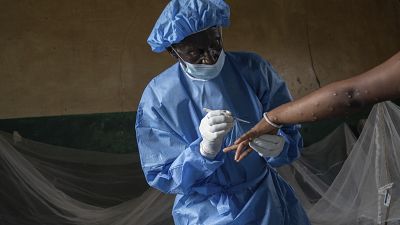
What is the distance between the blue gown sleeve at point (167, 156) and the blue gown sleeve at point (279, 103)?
0.71 ft

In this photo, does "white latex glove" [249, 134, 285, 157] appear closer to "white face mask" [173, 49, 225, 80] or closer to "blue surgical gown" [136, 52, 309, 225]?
"blue surgical gown" [136, 52, 309, 225]

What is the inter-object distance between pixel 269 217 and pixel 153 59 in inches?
97.2

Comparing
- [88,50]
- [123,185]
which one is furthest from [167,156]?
[88,50]

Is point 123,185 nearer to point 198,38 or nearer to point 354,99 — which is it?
point 198,38

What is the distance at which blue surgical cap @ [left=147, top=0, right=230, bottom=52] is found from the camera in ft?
4.75

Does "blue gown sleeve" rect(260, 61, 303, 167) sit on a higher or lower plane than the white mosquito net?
higher

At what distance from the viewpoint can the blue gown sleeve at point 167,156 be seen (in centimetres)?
141

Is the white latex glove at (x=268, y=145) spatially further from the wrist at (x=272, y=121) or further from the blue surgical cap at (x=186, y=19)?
the blue surgical cap at (x=186, y=19)

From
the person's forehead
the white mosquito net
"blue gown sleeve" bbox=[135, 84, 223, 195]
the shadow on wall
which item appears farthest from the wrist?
the shadow on wall

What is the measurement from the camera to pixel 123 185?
3.20m

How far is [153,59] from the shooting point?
3.73 m

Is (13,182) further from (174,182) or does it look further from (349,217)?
(349,217)

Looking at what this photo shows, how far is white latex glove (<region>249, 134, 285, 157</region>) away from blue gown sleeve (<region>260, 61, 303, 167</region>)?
8 centimetres

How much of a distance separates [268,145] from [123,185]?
6.52ft
